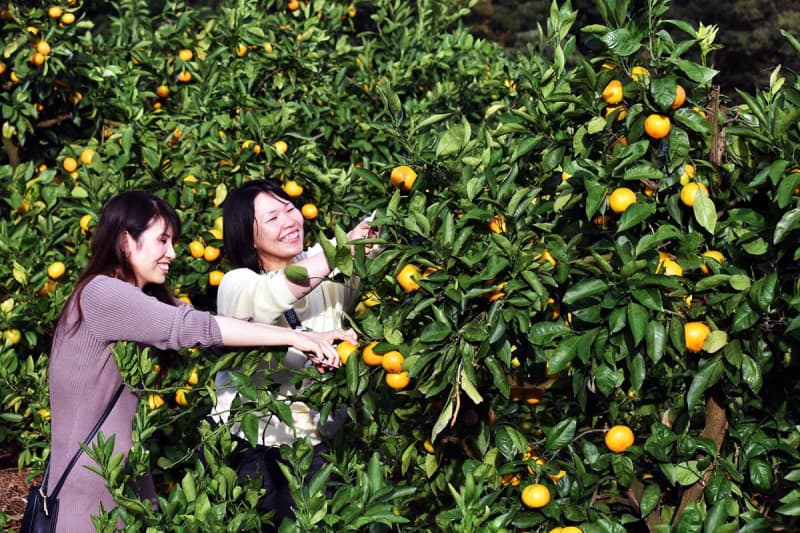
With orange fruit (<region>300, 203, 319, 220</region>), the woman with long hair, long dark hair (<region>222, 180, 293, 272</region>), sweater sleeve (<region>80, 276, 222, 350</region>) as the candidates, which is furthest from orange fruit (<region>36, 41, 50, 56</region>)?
sweater sleeve (<region>80, 276, 222, 350</region>)

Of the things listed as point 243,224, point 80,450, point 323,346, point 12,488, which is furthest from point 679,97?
point 12,488

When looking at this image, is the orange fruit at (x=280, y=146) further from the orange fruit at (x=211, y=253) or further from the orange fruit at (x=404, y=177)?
the orange fruit at (x=404, y=177)

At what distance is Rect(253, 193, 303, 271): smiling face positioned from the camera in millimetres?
2688

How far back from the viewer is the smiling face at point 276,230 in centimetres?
269

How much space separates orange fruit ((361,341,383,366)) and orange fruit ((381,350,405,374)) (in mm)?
20

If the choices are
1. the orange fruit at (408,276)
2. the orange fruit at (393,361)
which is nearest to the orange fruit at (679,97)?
the orange fruit at (408,276)

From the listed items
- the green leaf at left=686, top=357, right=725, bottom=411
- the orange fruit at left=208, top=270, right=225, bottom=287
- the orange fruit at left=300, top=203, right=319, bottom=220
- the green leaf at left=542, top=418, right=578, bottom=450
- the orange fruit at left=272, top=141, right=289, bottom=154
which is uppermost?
the green leaf at left=686, top=357, right=725, bottom=411

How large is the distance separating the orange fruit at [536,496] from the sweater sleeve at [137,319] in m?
0.75

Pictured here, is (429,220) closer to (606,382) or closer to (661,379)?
(606,382)

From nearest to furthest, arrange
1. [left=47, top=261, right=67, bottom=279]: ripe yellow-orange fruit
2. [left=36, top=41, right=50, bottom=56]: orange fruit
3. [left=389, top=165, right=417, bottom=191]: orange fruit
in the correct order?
[left=389, top=165, right=417, bottom=191]: orange fruit, [left=47, top=261, right=67, bottom=279]: ripe yellow-orange fruit, [left=36, top=41, right=50, bottom=56]: orange fruit

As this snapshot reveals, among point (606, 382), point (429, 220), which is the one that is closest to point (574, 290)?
point (606, 382)

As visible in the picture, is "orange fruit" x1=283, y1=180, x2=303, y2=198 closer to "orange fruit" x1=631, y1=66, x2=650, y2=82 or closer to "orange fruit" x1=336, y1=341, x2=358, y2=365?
"orange fruit" x1=336, y1=341, x2=358, y2=365

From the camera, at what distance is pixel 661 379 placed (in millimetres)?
2152

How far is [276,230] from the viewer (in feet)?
8.81
